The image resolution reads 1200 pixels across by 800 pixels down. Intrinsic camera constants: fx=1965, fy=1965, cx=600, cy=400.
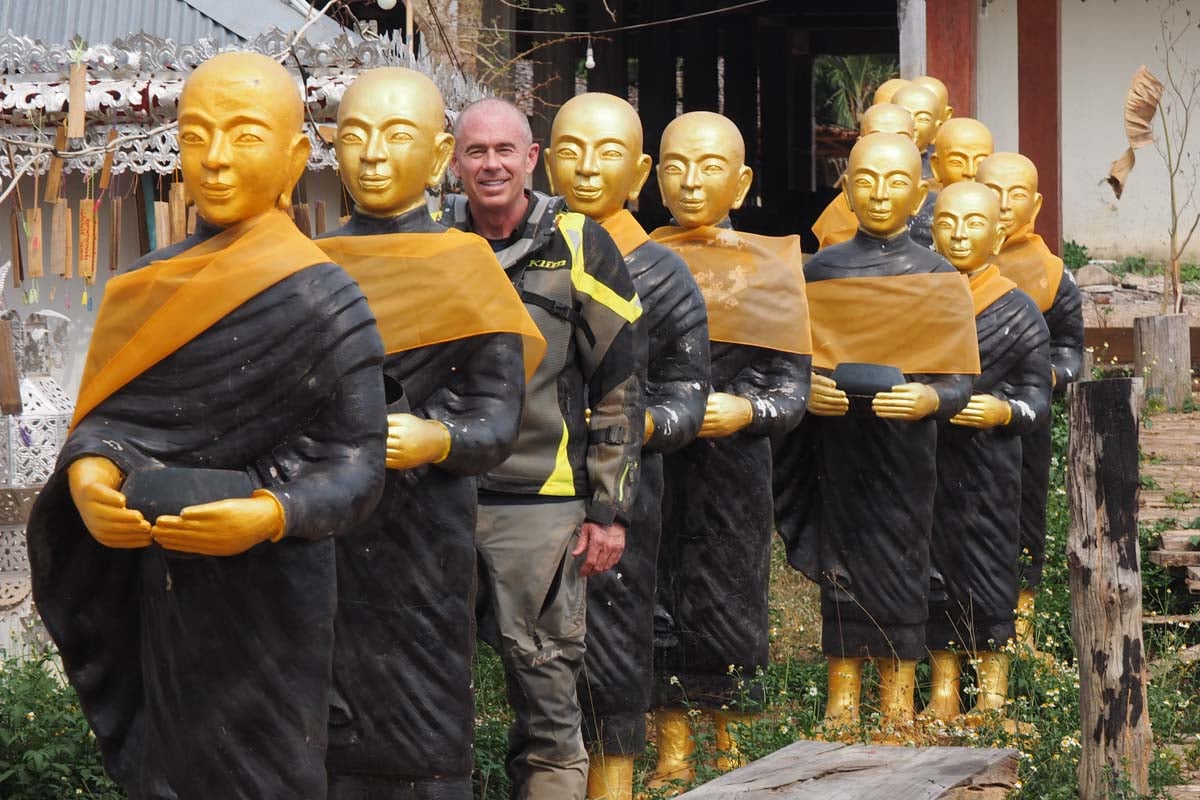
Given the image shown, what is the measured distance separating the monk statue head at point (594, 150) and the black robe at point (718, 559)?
3.13 feet

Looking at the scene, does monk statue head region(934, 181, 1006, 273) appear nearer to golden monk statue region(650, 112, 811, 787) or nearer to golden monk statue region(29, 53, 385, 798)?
golden monk statue region(650, 112, 811, 787)

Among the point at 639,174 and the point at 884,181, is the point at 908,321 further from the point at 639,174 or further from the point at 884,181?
the point at 639,174

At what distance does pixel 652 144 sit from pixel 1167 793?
1645 centimetres

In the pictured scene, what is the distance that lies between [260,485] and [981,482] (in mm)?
4280

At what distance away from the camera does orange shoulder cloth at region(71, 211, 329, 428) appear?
3807mm

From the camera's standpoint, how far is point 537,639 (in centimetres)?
517

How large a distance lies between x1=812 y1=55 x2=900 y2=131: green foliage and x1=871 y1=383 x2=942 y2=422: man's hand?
69.3 ft

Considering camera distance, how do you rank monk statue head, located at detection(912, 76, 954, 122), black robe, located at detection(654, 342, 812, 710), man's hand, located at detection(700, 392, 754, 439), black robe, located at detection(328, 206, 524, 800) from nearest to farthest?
black robe, located at detection(328, 206, 524, 800)
man's hand, located at detection(700, 392, 754, 439)
black robe, located at detection(654, 342, 812, 710)
monk statue head, located at detection(912, 76, 954, 122)

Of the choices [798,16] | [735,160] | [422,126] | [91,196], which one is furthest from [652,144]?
[422,126]

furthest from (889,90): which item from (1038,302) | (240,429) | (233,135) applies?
(240,429)

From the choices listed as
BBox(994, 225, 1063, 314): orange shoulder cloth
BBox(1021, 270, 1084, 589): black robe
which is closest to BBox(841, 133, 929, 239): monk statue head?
BBox(1021, 270, 1084, 589): black robe

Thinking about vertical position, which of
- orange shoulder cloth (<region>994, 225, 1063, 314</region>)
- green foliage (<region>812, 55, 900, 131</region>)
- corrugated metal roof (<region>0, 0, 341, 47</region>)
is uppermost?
green foliage (<region>812, 55, 900, 131</region>)

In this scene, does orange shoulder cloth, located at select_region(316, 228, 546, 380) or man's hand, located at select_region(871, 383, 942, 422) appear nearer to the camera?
orange shoulder cloth, located at select_region(316, 228, 546, 380)

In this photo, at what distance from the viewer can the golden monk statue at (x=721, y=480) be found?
6363mm
